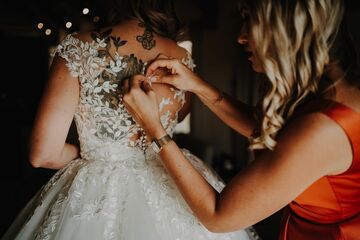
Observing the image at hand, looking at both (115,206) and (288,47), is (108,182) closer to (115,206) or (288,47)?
(115,206)

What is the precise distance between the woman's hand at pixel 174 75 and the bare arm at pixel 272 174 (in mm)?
289

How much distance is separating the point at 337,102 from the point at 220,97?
0.52 m

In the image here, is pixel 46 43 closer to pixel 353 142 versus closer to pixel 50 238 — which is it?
pixel 50 238

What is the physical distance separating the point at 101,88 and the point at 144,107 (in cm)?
23

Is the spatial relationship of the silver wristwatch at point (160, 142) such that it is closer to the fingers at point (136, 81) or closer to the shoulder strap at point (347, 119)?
the fingers at point (136, 81)

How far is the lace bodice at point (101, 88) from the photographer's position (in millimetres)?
1227

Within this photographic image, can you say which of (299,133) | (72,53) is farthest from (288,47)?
(72,53)

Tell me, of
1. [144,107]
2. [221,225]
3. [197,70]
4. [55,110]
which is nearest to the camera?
[221,225]

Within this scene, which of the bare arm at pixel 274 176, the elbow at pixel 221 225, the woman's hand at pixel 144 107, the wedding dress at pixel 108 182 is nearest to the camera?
the bare arm at pixel 274 176

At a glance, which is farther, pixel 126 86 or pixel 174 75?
pixel 174 75

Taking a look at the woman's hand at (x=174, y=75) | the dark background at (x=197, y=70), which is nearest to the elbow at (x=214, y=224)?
the woman's hand at (x=174, y=75)

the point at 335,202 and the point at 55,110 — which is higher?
the point at 55,110

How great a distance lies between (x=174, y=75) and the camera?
50.0 inches

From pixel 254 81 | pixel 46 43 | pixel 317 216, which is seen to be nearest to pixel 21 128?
pixel 46 43
